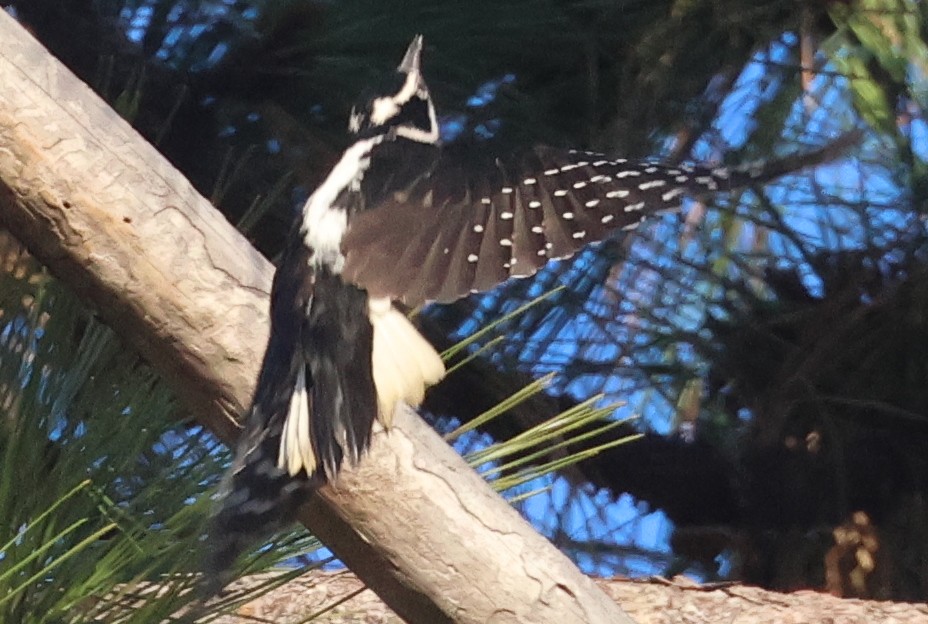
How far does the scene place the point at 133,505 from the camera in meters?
0.69

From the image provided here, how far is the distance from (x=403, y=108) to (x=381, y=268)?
21cm

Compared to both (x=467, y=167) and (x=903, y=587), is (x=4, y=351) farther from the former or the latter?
(x=903, y=587)

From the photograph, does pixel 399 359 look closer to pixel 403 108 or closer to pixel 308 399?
pixel 308 399

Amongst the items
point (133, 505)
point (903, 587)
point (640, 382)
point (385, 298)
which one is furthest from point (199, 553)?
point (903, 587)

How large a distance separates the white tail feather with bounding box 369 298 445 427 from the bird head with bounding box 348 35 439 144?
128 millimetres

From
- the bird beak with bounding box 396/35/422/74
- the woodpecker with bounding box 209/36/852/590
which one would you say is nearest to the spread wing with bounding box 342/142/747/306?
the woodpecker with bounding box 209/36/852/590

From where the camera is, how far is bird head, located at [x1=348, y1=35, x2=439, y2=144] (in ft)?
2.73

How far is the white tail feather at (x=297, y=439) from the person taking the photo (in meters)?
0.63

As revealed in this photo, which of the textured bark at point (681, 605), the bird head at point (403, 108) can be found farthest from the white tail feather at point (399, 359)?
the textured bark at point (681, 605)

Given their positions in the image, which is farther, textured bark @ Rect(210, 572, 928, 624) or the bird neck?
textured bark @ Rect(210, 572, 928, 624)

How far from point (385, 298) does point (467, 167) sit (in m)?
0.11

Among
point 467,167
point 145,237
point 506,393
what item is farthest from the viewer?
point 506,393

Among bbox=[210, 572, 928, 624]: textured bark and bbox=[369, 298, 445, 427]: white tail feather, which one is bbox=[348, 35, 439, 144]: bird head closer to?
bbox=[369, 298, 445, 427]: white tail feather

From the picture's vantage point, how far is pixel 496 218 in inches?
27.7
